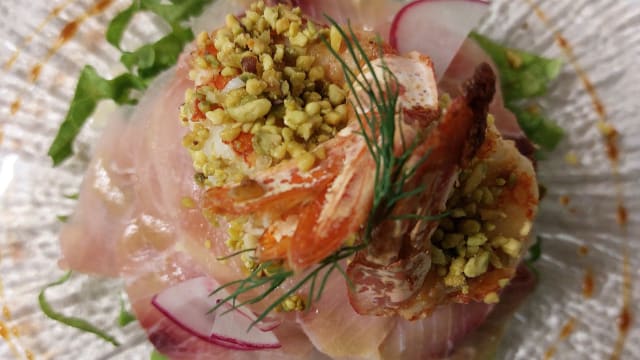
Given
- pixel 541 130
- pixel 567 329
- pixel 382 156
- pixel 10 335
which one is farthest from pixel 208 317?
pixel 541 130

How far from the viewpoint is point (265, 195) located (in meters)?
1.00

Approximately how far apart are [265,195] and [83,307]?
0.92 meters

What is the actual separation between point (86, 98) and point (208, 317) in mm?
694

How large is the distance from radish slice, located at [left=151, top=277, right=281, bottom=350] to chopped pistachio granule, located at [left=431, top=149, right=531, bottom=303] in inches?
17.0

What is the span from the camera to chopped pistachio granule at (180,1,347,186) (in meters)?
1.18

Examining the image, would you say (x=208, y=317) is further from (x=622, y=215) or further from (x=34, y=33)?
(x=622, y=215)

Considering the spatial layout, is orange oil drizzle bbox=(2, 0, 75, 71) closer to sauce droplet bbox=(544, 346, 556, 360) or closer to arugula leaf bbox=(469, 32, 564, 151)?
arugula leaf bbox=(469, 32, 564, 151)

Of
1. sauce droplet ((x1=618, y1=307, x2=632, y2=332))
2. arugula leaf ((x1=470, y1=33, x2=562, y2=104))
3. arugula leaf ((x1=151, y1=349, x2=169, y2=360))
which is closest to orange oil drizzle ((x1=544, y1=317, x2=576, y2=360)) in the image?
sauce droplet ((x1=618, y1=307, x2=632, y2=332))

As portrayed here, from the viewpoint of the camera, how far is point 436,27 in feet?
5.03

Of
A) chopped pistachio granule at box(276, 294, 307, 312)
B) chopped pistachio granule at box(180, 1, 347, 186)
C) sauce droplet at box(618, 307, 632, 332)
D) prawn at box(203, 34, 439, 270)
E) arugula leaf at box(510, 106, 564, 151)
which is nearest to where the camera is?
prawn at box(203, 34, 439, 270)

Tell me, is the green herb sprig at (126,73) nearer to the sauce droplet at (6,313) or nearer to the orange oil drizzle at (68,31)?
the orange oil drizzle at (68,31)

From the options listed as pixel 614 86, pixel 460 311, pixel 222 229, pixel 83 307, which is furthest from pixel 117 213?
pixel 614 86

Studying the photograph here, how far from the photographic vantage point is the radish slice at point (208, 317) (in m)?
1.50

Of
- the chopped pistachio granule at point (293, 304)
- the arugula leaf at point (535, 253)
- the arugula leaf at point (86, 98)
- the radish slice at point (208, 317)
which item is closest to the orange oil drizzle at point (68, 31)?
the arugula leaf at point (86, 98)
